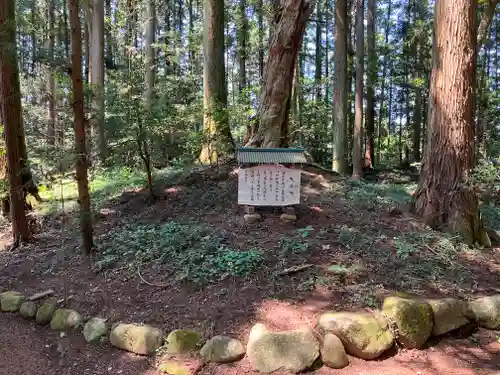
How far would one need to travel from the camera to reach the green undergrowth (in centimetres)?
412

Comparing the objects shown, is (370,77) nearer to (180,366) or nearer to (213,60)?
(213,60)

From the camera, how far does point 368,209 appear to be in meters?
5.93

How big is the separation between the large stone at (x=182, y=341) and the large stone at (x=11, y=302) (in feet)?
7.16

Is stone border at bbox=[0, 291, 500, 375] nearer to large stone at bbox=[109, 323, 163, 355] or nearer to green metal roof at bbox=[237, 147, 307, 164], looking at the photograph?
large stone at bbox=[109, 323, 163, 355]

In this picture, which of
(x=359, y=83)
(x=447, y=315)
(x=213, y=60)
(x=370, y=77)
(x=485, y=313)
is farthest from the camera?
(x=370, y=77)

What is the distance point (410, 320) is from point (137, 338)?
2510 millimetres

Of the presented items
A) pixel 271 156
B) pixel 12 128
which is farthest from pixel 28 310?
pixel 271 156

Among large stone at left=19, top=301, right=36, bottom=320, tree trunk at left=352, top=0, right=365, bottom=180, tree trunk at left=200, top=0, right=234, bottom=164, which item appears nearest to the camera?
large stone at left=19, top=301, right=36, bottom=320

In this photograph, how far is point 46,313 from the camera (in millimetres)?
4000

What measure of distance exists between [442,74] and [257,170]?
3.00 m

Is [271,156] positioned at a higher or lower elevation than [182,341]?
higher

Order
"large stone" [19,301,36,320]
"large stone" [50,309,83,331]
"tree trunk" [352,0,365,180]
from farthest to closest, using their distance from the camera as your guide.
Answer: "tree trunk" [352,0,365,180]
"large stone" [19,301,36,320]
"large stone" [50,309,83,331]

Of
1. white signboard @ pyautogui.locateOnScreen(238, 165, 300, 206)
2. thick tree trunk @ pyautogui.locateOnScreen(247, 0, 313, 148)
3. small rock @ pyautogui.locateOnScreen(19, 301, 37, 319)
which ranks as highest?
thick tree trunk @ pyautogui.locateOnScreen(247, 0, 313, 148)

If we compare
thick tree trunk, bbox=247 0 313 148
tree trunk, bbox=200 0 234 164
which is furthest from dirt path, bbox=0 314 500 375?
tree trunk, bbox=200 0 234 164
